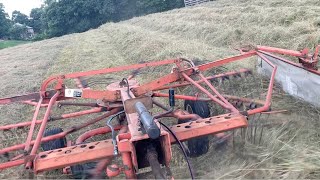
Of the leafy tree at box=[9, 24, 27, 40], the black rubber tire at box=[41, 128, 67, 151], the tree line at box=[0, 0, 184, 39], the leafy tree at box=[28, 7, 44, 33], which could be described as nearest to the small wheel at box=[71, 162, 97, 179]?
the black rubber tire at box=[41, 128, 67, 151]

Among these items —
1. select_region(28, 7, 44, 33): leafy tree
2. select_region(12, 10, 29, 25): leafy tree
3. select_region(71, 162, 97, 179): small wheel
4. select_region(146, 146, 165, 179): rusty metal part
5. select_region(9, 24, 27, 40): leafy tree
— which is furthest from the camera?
select_region(12, 10, 29, 25): leafy tree

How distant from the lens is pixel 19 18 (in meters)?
78.3

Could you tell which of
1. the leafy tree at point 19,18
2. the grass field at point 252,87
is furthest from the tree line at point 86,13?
the leafy tree at point 19,18

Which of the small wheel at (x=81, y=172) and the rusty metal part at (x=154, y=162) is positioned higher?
the rusty metal part at (x=154, y=162)

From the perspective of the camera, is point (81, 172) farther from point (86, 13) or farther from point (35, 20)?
point (35, 20)

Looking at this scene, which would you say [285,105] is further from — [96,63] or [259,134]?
[96,63]

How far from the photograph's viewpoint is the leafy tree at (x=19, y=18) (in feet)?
256

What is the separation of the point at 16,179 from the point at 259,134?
2.50 m

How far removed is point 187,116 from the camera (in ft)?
12.6

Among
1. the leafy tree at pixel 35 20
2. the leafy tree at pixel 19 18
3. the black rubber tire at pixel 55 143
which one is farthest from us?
the leafy tree at pixel 19 18

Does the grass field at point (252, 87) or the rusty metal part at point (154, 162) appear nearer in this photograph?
the rusty metal part at point (154, 162)

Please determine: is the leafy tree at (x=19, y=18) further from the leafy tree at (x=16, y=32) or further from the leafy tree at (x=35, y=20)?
the leafy tree at (x=16, y=32)

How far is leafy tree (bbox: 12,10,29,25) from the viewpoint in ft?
256

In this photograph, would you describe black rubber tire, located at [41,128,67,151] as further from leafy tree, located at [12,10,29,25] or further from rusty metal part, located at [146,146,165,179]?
leafy tree, located at [12,10,29,25]
